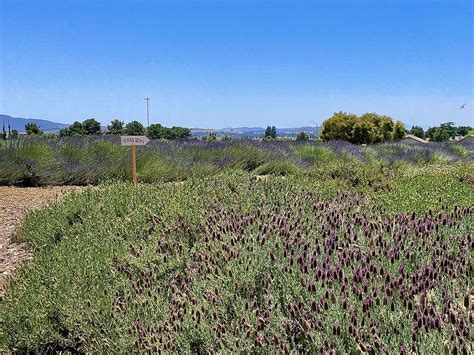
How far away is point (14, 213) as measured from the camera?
688 centimetres

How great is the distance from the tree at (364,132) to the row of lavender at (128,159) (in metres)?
17.4

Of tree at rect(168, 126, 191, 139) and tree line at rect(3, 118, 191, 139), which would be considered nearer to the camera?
tree line at rect(3, 118, 191, 139)

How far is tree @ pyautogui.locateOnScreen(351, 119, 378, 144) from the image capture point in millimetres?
31000

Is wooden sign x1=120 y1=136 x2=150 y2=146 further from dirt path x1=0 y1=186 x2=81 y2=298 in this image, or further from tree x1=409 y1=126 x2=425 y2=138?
tree x1=409 y1=126 x2=425 y2=138

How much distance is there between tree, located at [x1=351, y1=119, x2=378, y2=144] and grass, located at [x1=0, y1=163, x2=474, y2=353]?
89.5 feet

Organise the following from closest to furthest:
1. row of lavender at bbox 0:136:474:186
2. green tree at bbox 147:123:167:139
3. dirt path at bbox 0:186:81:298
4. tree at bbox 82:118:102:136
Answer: dirt path at bbox 0:186:81:298 < row of lavender at bbox 0:136:474:186 < tree at bbox 82:118:102:136 < green tree at bbox 147:123:167:139

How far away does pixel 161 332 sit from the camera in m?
2.28

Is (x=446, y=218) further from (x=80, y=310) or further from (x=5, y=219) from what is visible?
(x=5, y=219)

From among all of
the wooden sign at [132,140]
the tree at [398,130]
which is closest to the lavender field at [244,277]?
the wooden sign at [132,140]

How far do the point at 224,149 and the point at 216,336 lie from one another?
997 centimetres

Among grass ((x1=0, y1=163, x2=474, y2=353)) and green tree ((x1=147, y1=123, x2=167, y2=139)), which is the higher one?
green tree ((x1=147, y1=123, x2=167, y2=139))

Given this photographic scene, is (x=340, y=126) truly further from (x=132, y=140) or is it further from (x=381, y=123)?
(x=132, y=140)

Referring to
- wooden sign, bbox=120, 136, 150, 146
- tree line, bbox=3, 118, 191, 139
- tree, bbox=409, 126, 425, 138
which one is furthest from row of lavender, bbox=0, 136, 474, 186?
tree, bbox=409, 126, 425, 138

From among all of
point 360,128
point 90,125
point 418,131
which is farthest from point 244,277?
point 418,131
